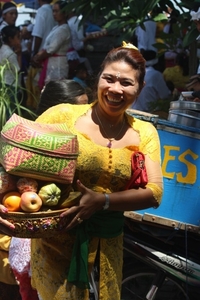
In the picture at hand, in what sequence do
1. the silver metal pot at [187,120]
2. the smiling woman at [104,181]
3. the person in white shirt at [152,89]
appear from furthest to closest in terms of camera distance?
1. the person in white shirt at [152,89]
2. the silver metal pot at [187,120]
3. the smiling woman at [104,181]

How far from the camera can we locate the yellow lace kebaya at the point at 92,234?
3146mm

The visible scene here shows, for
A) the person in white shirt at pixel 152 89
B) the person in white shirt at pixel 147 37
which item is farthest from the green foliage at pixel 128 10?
the person in white shirt at pixel 147 37

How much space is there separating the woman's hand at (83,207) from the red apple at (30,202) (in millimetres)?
123

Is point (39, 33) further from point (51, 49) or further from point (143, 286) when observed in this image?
point (143, 286)

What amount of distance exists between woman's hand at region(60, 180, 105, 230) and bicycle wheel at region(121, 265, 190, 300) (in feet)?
5.46

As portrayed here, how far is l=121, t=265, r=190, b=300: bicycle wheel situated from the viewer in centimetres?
460

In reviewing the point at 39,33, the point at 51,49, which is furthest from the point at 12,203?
the point at 39,33

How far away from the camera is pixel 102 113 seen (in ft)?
10.8

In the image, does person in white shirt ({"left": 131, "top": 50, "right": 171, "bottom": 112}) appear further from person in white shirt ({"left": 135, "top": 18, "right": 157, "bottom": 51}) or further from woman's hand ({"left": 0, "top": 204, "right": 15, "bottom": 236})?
woman's hand ({"left": 0, "top": 204, "right": 15, "bottom": 236})

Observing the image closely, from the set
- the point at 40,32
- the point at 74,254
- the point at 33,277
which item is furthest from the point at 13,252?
the point at 40,32

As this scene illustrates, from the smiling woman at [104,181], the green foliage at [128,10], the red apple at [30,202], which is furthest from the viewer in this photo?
the green foliage at [128,10]

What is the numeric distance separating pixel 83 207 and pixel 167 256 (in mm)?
1525

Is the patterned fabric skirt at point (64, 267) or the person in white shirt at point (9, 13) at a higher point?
the person in white shirt at point (9, 13)

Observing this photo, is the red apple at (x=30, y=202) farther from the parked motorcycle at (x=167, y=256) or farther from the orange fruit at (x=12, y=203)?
the parked motorcycle at (x=167, y=256)
